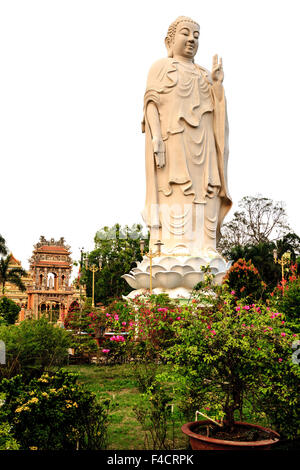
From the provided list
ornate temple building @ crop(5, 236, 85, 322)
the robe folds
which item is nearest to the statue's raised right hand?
the robe folds

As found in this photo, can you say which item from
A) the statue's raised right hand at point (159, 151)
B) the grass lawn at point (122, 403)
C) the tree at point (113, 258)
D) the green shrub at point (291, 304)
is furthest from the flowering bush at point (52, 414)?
the tree at point (113, 258)

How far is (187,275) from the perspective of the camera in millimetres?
9688

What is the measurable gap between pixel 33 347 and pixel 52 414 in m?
2.63

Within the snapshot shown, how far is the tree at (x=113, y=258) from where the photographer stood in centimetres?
2267

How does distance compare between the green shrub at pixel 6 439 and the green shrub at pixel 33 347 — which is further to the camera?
the green shrub at pixel 33 347

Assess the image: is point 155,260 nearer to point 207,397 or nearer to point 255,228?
point 207,397

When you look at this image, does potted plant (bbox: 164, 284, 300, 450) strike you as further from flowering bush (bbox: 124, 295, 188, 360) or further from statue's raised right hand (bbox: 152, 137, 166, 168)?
statue's raised right hand (bbox: 152, 137, 166, 168)

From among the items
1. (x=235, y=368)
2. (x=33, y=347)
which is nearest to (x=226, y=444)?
(x=235, y=368)

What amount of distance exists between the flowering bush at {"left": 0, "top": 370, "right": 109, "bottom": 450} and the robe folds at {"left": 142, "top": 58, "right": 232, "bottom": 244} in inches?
302

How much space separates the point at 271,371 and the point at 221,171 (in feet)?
28.4

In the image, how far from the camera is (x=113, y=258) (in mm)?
23859

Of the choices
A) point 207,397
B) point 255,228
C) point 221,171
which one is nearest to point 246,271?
point 221,171

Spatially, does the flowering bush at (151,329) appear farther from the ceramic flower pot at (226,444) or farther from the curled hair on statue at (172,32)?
the curled hair on statue at (172,32)

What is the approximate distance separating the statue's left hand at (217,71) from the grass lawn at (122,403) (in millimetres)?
7484
